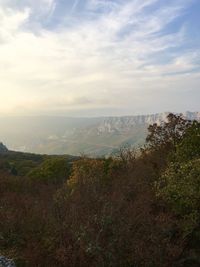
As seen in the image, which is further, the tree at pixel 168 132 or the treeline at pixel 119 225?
the tree at pixel 168 132

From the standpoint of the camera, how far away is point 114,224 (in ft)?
73.5

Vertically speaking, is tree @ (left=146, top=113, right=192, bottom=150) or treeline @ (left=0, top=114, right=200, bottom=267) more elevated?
tree @ (left=146, top=113, right=192, bottom=150)

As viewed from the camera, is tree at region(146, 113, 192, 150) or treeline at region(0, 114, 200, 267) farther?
tree at region(146, 113, 192, 150)

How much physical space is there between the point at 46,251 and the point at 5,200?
11.1 metres

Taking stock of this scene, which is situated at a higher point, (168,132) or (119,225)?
(168,132)

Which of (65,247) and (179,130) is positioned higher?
(179,130)

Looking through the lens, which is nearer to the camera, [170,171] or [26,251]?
[26,251]

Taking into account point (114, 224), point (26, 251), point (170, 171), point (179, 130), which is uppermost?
point (179, 130)

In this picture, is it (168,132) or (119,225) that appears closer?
(119,225)

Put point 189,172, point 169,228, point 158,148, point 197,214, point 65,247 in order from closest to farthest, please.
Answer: point 65,247 → point 169,228 → point 197,214 → point 189,172 → point 158,148

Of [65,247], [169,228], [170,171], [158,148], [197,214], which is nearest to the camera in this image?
[65,247]

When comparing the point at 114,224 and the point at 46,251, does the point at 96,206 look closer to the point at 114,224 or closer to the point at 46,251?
the point at 114,224

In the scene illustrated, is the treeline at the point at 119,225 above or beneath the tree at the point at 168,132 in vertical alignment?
beneath

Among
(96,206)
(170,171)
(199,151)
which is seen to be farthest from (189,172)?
(96,206)
